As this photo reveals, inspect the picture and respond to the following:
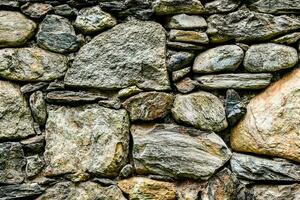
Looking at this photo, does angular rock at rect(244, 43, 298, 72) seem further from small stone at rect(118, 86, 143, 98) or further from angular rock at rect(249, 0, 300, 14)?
small stone at rect(118, 86, 143, 98)

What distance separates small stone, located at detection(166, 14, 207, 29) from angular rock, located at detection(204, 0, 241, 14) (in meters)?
0.06

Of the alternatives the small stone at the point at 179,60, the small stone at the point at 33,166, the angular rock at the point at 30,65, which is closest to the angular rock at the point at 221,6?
the small stone at the point at 179,60

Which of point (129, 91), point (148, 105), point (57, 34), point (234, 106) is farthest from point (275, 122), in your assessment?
point (57, 34)

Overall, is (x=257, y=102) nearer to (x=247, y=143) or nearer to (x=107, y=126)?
(x=247, y=143)

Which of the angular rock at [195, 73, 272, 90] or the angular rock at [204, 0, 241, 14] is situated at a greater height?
the angular rock at [204, 0, 241, 14]

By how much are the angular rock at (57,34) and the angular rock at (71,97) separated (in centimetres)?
23

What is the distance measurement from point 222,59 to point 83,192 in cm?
97

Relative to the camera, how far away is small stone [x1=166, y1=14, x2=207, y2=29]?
5.96ft

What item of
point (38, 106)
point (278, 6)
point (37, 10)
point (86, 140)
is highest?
point (278, 6)

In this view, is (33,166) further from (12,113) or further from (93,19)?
(93,19)

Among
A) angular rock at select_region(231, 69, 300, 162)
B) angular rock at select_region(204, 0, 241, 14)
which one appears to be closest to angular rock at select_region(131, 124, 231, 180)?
angular rock at select_region(231, 69, 300, 162)

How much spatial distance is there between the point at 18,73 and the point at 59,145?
421mm

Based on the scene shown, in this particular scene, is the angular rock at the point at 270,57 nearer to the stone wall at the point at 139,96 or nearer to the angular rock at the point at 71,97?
the stone wall at the point at 139,96

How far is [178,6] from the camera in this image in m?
1.82
